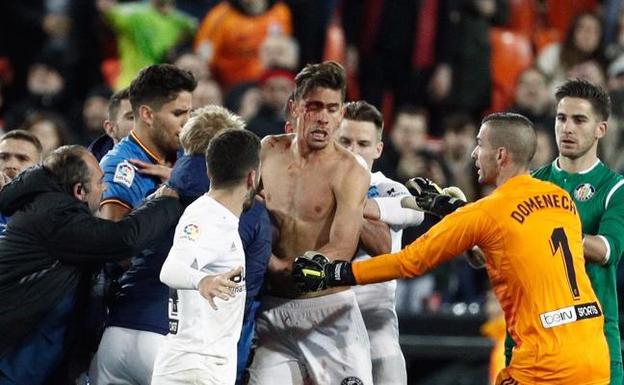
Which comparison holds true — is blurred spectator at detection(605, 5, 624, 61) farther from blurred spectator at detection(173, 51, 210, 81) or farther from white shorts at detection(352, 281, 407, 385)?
white shorts at detection(352, 281, 407, 385)

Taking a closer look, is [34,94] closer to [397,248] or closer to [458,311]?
[458,311]

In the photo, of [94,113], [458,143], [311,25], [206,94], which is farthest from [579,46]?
[94,113]

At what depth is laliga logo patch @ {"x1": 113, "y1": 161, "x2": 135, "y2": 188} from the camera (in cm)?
742

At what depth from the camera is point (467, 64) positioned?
1391 cm

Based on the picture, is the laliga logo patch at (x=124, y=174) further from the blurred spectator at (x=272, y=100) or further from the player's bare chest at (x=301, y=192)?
the blurred spectator at (x=272, y=100)

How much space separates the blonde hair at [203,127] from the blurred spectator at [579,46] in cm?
677

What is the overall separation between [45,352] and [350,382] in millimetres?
1633

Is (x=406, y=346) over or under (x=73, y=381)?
over

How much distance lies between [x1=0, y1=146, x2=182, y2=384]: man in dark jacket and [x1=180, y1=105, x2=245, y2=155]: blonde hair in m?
0.26

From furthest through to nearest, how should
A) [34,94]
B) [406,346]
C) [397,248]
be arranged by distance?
[34,94]
[406,346]
[397,248]

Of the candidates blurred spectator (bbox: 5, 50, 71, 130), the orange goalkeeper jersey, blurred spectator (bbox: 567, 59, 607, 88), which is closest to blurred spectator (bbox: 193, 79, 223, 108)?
blurred spectator (bbox: 5, 50, 71, 130)

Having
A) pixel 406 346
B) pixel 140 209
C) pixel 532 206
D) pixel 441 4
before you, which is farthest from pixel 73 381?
pixel 441 4

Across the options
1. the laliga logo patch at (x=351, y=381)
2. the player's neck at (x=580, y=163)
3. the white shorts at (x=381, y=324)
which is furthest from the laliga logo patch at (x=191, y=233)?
the player's neck at (x=580, y=163)

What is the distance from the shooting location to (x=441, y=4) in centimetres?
1404
